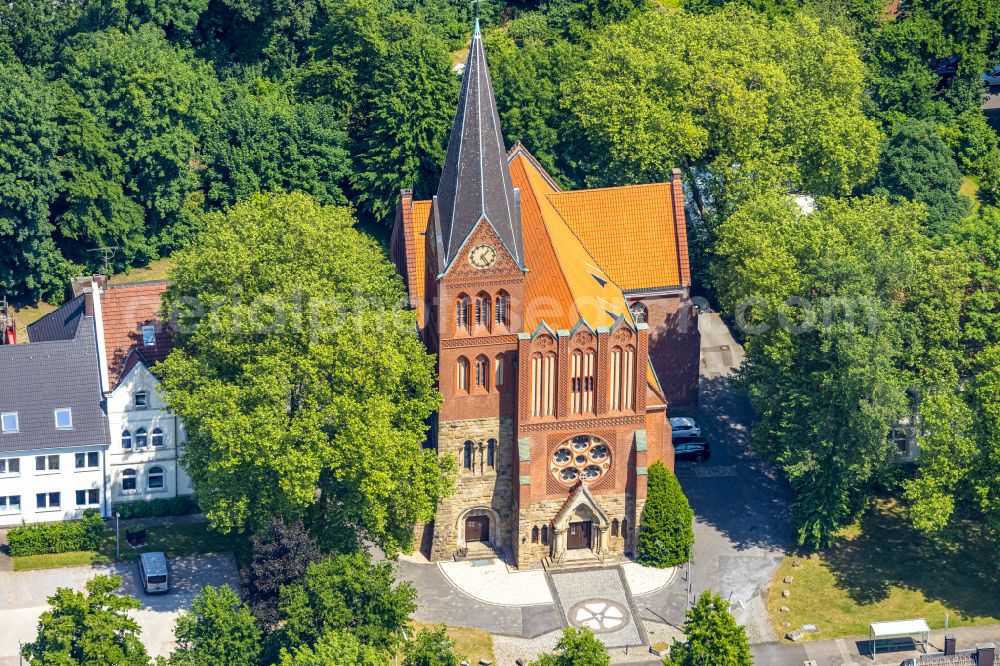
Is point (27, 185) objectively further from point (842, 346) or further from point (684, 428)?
point (842, 346)

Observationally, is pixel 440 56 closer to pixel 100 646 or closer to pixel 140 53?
pixel 140 53

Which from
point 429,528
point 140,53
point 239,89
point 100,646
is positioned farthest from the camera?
point 239,89

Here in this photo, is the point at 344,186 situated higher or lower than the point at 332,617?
higher

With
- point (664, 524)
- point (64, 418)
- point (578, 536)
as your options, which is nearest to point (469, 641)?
point (578, 536)

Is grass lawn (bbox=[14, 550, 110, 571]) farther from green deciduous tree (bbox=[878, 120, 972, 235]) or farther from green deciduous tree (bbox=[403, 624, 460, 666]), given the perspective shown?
green deciduous tree (bbox=[878, 120, 972, 235])

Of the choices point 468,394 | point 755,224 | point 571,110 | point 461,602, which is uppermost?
point 571,110

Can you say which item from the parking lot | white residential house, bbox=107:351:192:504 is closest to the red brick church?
the parking lot

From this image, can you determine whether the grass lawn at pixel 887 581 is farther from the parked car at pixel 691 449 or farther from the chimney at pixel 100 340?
the chimney at pixel 100 340

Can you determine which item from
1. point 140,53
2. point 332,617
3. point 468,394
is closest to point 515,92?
point 140,53
